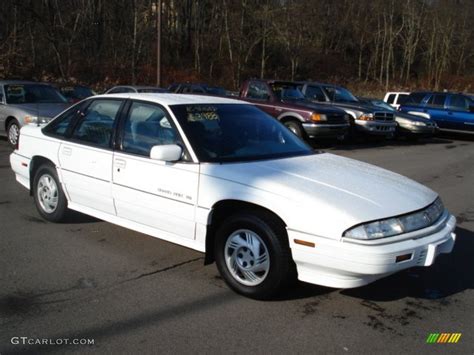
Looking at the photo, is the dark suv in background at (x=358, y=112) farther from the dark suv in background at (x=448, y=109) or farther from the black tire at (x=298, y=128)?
the dark suv in background at (x=448, y=109)

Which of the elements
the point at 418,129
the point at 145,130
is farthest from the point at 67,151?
the point at 418,129

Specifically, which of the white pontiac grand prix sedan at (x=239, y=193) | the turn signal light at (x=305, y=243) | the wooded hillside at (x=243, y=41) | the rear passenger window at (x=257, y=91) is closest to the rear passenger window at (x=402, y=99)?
the rear passenger window at (x=257, y=91)

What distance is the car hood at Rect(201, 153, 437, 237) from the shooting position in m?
3.46

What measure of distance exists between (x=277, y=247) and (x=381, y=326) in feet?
2.99

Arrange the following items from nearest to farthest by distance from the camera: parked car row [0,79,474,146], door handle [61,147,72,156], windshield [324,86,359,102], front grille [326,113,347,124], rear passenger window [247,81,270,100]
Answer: door handle [61,147,72,156]
parked car row [0,79,474,146]
front grille [326,113,347,124]
rear passenger window [247,81,270,100]
windshield [324,86,359,102]

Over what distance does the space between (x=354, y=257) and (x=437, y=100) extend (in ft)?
57.5

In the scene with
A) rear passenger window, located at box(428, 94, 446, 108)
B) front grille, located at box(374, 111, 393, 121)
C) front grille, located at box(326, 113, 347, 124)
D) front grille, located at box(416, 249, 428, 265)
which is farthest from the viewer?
rear passenger window, located at box(428, 94, 446, 108)

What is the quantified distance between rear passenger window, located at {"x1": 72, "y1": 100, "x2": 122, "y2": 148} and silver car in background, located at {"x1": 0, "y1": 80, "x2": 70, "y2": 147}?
5.99 metres

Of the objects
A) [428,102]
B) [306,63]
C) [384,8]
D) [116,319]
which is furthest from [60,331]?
[384,8]

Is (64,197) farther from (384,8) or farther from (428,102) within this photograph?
(384,8)

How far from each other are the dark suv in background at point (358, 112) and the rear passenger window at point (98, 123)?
1062 cm

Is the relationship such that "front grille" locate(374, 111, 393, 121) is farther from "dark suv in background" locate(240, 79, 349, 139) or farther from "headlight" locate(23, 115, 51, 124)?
"headlight" locate(23, 115, 51, 124)

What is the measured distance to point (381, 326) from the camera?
11.4 ft

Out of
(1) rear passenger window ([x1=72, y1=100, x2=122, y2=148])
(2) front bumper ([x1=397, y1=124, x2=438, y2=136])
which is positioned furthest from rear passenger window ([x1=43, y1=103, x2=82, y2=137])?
(2) front bumper ([x1=397, y1=124, x2=438, y2=136])
